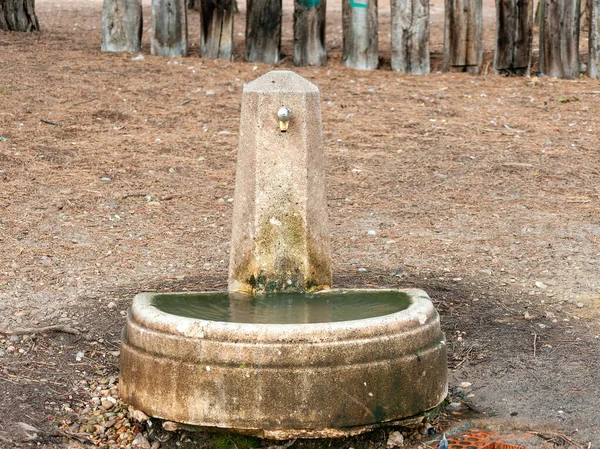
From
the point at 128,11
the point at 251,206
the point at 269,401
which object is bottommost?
the point at 269,401

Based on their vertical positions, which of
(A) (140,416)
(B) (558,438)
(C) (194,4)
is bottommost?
(B) (558,438)

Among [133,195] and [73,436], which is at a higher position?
[133,195]

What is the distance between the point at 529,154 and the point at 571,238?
192cm

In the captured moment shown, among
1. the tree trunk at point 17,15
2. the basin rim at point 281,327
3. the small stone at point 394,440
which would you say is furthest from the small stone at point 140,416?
the tree trunk at point 17,15

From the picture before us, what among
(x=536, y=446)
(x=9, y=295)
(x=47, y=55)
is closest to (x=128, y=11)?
(x=47, y=55)

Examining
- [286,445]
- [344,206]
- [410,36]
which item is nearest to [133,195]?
[344,206]

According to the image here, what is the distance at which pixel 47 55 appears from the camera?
10.7 m

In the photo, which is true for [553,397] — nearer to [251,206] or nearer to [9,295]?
[251,206]

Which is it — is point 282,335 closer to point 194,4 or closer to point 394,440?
point 394,440

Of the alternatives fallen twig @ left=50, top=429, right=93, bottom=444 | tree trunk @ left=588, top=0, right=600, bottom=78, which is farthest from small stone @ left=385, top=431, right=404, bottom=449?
tree trunk @ left=588, top=0, right=600, bottom=78

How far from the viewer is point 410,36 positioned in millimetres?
10008

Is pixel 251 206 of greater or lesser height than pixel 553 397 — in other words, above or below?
above

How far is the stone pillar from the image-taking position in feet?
15.3

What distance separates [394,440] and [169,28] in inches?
277
